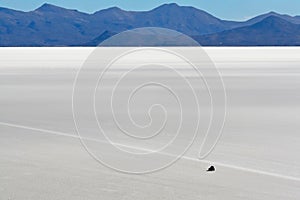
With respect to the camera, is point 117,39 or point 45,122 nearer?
point 117,39

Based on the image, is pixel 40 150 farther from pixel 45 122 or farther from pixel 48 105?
pixel 48 105

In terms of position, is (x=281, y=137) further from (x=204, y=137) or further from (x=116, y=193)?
(x=116, y=193)

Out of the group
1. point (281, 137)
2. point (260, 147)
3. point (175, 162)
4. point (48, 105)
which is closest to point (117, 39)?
point (175, 162)

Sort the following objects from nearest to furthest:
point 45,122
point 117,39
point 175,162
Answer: point 117,39, point 175,162, point 45,122

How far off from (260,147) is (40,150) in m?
3.02

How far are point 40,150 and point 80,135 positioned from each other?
158cm

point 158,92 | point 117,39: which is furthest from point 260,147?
point 158,92

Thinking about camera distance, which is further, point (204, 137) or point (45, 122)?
point (45, 122)

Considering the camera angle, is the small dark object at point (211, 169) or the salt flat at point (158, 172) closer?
the salt flat at point (158, 172)

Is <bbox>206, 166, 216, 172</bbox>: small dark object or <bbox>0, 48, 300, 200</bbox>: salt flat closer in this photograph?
<bbox>0, 48, 300, 200</bbox>: salt flat

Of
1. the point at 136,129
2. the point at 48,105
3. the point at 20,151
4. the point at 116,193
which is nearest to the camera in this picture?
the point at 116,193

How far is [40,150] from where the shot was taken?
28.0 feet

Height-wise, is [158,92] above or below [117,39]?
below

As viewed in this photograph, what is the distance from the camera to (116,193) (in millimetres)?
5895
